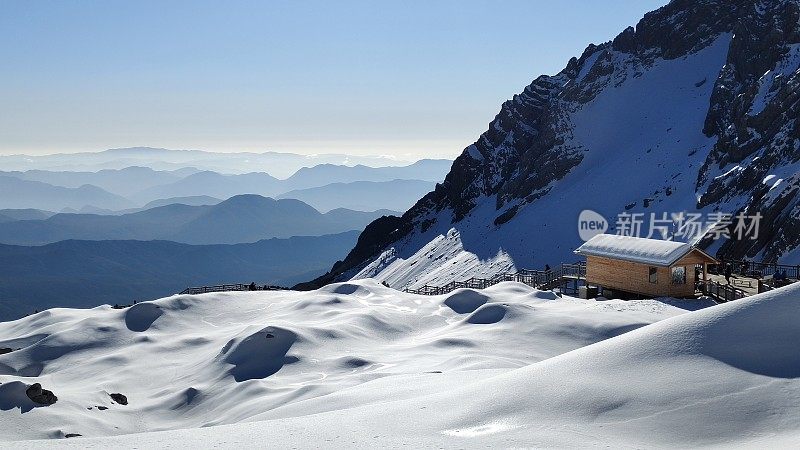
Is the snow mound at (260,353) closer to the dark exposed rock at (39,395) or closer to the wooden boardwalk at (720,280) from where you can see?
the dark exposed rock at (39,395)

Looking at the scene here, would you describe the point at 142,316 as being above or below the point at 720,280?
below

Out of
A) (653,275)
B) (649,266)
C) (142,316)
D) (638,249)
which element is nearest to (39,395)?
(142,316)

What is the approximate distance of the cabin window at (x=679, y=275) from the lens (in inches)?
1233

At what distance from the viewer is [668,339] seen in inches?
516

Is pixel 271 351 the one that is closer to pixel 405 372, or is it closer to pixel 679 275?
pixel 405 372

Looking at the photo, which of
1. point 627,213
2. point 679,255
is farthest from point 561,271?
point 627,213

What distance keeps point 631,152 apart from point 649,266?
6037 centimetres

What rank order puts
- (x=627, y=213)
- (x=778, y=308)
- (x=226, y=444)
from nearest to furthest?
(x=226, y=444) < (x=778, y=308) < (x=627, y=213)

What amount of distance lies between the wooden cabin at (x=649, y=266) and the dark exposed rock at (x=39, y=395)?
989 inches

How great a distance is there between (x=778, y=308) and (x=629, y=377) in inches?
139

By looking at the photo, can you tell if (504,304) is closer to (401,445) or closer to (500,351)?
(500,351)

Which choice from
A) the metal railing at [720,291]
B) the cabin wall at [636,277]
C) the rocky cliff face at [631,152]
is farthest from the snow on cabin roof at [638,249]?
the rocky cliff face at [631,152]

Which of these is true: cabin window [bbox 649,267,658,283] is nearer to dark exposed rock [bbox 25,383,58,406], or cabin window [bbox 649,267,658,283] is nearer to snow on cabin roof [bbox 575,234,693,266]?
snow on cabin roof [bbox 575,234,693,266]

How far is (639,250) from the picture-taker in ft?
106
